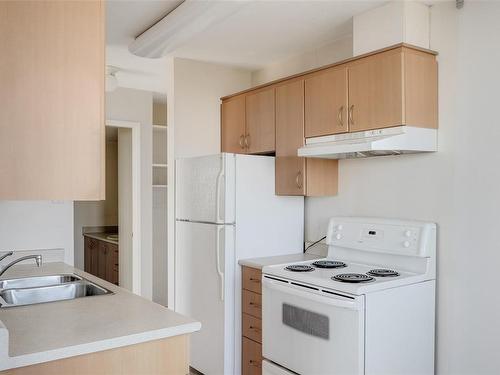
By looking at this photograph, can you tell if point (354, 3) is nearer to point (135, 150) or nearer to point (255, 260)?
point (255, 260)

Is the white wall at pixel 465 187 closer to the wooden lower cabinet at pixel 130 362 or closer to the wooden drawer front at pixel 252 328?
the wooden drawer front at pixel 252 328

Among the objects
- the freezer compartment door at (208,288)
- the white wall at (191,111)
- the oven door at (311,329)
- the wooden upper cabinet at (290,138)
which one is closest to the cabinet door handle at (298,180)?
the wooden upper cabinet at (290,138)

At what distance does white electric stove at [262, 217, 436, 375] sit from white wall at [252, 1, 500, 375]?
10 cm

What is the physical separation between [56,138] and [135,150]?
3799mm

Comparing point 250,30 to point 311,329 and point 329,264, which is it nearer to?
point 329,264

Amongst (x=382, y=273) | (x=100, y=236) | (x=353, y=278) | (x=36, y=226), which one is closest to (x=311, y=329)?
(x=353, y=278)

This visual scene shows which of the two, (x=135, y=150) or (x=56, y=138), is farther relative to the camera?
(x=135, y=150)

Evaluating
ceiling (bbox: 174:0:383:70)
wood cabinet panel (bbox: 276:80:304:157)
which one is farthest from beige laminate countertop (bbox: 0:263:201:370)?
ceiling (bbox: 174:0:383:70)

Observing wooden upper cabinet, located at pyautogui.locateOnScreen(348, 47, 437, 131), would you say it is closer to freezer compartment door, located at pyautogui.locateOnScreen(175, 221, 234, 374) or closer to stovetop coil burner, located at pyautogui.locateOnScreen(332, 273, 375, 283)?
stovetop coil burner, located at pyautogui.locateOnScreen(332, 273, 375, 283)

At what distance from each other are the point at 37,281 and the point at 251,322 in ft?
4.70

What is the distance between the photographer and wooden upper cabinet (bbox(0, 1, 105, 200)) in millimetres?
1300

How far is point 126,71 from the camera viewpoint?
14.1 feet

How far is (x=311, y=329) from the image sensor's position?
249 cm

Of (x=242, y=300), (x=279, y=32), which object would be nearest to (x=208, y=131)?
(x=279, y=32)
